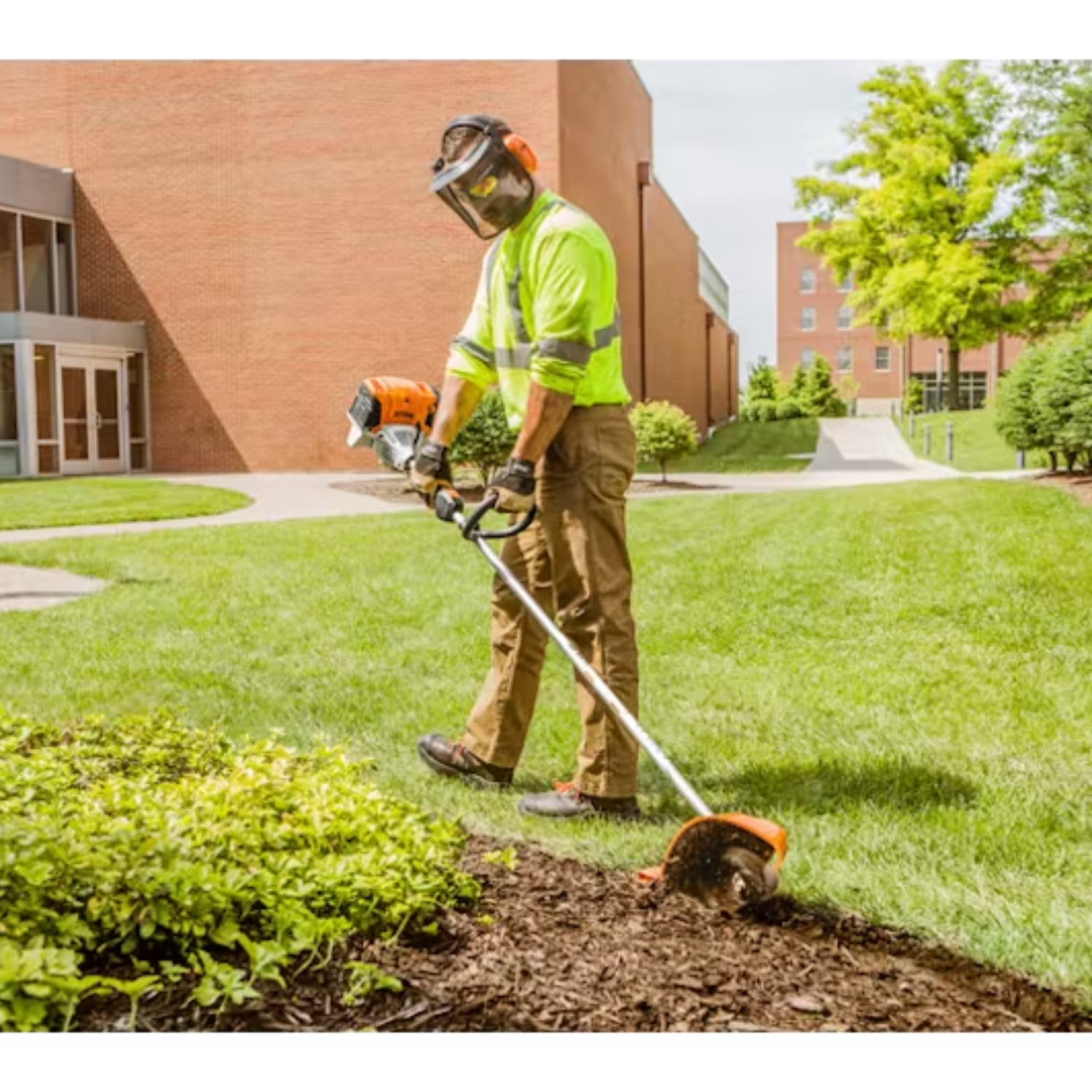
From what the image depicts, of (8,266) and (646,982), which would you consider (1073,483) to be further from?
(646,982)

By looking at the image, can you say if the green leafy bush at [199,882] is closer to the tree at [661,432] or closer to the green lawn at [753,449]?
the tree at [661,432]

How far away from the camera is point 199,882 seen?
2.35 metres

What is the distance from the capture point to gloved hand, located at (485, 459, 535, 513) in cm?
314

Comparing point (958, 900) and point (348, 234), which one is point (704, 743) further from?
point (348, 234)

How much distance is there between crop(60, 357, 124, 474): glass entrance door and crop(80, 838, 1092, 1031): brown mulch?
14.7 ft

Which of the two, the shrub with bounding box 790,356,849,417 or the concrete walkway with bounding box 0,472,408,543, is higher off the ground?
the shrub with bounding box 790,356,849,417

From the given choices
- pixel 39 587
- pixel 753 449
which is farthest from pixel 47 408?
pixel 753 449

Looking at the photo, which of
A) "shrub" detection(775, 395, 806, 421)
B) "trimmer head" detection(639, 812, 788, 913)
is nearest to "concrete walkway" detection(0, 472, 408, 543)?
"trimmer head" detection(639, 812, 788, 913)

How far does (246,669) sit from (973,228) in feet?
42.2

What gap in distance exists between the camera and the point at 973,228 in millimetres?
15883

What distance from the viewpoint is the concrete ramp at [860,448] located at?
1544 cm

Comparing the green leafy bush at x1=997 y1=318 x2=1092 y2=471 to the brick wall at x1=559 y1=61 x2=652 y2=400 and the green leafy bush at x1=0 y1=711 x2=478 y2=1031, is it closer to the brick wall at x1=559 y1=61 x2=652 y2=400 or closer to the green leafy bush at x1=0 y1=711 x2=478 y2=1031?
the brick wall at x1=559 y1=61 x2=652 y2=400

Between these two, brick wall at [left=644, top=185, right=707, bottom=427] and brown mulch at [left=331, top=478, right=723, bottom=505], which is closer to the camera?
brown mulch at [left=331, top=478, right=723, bottom=505]

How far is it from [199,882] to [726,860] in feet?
3.15
